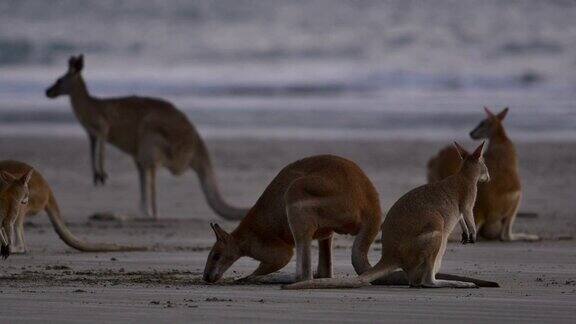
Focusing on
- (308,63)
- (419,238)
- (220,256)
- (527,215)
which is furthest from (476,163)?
(308,63)

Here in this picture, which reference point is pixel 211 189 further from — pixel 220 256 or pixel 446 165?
pixel 220 256

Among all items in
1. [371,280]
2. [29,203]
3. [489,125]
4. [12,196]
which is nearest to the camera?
[371,280]

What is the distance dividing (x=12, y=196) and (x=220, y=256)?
4.89 feet

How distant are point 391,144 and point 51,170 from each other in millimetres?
5197

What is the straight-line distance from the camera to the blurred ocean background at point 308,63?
25.8 m

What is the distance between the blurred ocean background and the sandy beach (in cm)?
542

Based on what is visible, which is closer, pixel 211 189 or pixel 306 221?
pixel 306 221

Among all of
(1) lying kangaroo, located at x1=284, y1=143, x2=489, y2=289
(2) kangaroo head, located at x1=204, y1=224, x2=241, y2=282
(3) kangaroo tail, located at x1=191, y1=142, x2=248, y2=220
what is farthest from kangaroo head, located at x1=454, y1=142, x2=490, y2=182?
(3) kangaroo tail, located at x1=191, y1=142, x2=248, y2=220

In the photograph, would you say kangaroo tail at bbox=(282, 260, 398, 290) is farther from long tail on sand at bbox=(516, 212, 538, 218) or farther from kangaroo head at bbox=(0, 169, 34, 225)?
long tail on sand at bbox=(516, 212, 538, 218)

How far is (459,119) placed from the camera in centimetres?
2542

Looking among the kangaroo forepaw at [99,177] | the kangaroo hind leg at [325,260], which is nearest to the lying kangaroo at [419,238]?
the kangaroo hind leg at [325,260]

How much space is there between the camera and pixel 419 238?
7.87 meters

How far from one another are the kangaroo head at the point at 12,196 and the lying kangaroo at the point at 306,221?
1.41 metres

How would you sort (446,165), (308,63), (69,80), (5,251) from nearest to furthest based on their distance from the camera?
(5,251)
(446,165)
(69,80)
(308,63)
